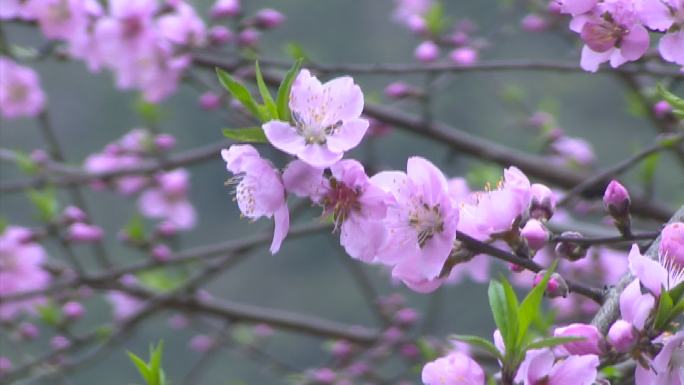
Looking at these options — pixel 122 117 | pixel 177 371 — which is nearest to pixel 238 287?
pixel 177 371

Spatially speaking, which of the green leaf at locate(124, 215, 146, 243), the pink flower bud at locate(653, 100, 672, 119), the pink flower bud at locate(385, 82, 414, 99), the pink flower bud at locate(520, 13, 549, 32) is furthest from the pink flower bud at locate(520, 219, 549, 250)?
the pink flower bud at locate(520, 13, 549, 32)

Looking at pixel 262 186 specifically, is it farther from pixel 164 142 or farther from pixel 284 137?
pixel 164 142

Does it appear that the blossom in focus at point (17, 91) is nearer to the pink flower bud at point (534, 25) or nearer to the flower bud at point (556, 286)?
the pink flower bud at point (534, 25)

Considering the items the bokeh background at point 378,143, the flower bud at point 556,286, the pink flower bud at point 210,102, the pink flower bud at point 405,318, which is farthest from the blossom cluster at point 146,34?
the bokeh background at point 378,143

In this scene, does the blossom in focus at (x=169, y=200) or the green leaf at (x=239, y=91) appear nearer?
the green leaf at (x=239, y=91)

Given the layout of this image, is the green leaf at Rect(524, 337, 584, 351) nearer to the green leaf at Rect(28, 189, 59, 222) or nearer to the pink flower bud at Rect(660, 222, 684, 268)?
the pink flower bud at Rect(660, 222, 684, 268)

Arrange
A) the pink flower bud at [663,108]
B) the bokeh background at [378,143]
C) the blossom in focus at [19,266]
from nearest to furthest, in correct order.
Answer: the pink flower bud at [663,108]
the blossom in focus at [19,266]
the bokeh background at [378,143]

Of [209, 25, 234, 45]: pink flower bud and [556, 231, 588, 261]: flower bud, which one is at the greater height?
[556, 231, 588, 261]: flower bud
